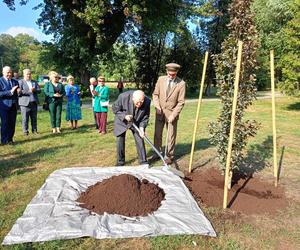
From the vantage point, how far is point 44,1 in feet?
75.3

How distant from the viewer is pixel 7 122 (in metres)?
8.34

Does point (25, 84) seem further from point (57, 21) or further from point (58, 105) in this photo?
point (57, 21)

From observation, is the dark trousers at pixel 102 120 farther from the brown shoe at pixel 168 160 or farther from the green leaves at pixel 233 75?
the green leaves at pixel 233 75

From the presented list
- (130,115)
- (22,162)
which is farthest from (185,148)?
(22,162)

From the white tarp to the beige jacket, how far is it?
191 cm

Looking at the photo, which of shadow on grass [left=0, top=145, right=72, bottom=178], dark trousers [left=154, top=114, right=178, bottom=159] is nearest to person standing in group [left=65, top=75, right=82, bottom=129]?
shadow on grass [left=0, top=145, right=72, bottom=178]

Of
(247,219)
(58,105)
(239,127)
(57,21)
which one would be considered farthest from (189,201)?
(57,21)

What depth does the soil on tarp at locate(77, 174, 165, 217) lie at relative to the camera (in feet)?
15.0


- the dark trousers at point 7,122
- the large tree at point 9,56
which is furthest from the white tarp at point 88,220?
the large tree at point 9,56

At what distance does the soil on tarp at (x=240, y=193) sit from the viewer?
16.8 feet

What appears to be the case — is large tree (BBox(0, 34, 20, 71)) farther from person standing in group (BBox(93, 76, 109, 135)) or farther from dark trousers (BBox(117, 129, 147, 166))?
dark trousers (BBox(117, 129, 147, 166))

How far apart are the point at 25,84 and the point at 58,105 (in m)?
1.18

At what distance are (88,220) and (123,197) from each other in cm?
63

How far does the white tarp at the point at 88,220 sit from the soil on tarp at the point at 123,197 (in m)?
0.11
